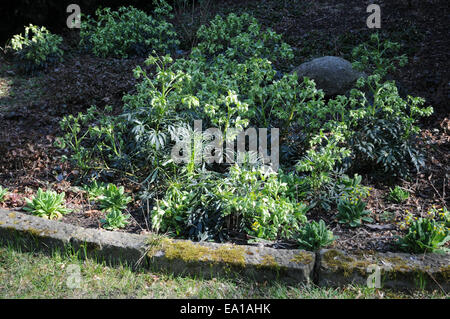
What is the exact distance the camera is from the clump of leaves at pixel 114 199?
405 cm

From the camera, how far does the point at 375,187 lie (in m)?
4.34

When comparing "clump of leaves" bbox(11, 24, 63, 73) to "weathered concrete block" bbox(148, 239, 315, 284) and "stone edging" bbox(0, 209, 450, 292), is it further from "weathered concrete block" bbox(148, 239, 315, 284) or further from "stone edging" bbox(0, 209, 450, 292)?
"weathered concrete block" bbox(148, 239, 315, 284)

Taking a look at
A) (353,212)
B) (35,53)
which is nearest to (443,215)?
(353,212)

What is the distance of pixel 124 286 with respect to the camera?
10.6ft

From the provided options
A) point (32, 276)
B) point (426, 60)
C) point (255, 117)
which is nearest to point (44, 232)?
point (32, 276)

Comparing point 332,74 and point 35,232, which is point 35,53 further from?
point 332,74

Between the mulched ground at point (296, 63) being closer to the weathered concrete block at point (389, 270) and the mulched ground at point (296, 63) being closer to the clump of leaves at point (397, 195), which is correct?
the clump of leaves at point (397, 195)

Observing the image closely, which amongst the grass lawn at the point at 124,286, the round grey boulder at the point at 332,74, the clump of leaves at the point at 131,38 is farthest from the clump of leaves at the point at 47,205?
the clump of leaves at the point at 131,38

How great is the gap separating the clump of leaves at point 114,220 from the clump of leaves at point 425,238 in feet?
7.69

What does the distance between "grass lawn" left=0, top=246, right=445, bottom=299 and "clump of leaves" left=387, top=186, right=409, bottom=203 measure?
1154 mm

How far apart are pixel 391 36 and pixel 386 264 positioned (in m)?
5.21

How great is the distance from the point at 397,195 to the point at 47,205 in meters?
3.25

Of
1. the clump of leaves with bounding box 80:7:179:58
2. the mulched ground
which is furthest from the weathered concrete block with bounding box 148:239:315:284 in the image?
the clump of leaves with bounding box 80:7:179:58

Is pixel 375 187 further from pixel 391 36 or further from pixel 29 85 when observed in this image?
pixel 29 85
